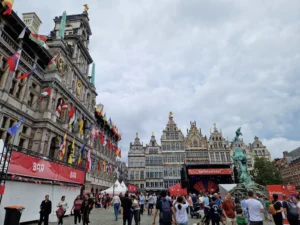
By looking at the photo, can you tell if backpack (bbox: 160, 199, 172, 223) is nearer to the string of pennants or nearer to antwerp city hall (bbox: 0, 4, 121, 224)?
antwerp city hall (bbox: 0, 4, 121, 224)

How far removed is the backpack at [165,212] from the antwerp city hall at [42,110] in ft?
20.4

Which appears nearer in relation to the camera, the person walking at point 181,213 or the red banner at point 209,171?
the person walking at point 181,213

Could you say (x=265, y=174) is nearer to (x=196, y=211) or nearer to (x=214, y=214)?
(x=196, y=211)

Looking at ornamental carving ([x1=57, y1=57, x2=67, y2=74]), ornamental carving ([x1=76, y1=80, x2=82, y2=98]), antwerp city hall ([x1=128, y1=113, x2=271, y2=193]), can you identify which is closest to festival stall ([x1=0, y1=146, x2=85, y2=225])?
ornamental carving ([x1=57, y1=57, x2=67, y2=74])

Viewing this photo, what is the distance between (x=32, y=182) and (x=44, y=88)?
1305 cm

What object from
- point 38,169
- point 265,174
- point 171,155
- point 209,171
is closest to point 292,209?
point 38,169

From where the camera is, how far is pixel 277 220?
734 cm

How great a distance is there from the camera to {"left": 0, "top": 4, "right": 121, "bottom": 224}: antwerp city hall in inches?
418

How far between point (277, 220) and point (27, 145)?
19.7 meters

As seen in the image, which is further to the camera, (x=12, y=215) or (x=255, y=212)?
(x=12, y=215)

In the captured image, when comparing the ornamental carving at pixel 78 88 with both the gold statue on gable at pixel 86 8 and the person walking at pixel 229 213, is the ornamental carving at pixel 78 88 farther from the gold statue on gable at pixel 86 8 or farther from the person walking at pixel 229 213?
the person walking at pixel 229 213

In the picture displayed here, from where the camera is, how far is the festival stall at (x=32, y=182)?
9.46m

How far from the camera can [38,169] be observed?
37.0 ft

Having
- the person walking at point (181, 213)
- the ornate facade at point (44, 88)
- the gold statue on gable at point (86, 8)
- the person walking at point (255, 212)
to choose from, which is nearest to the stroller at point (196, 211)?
the person walking at point (255, 212)
